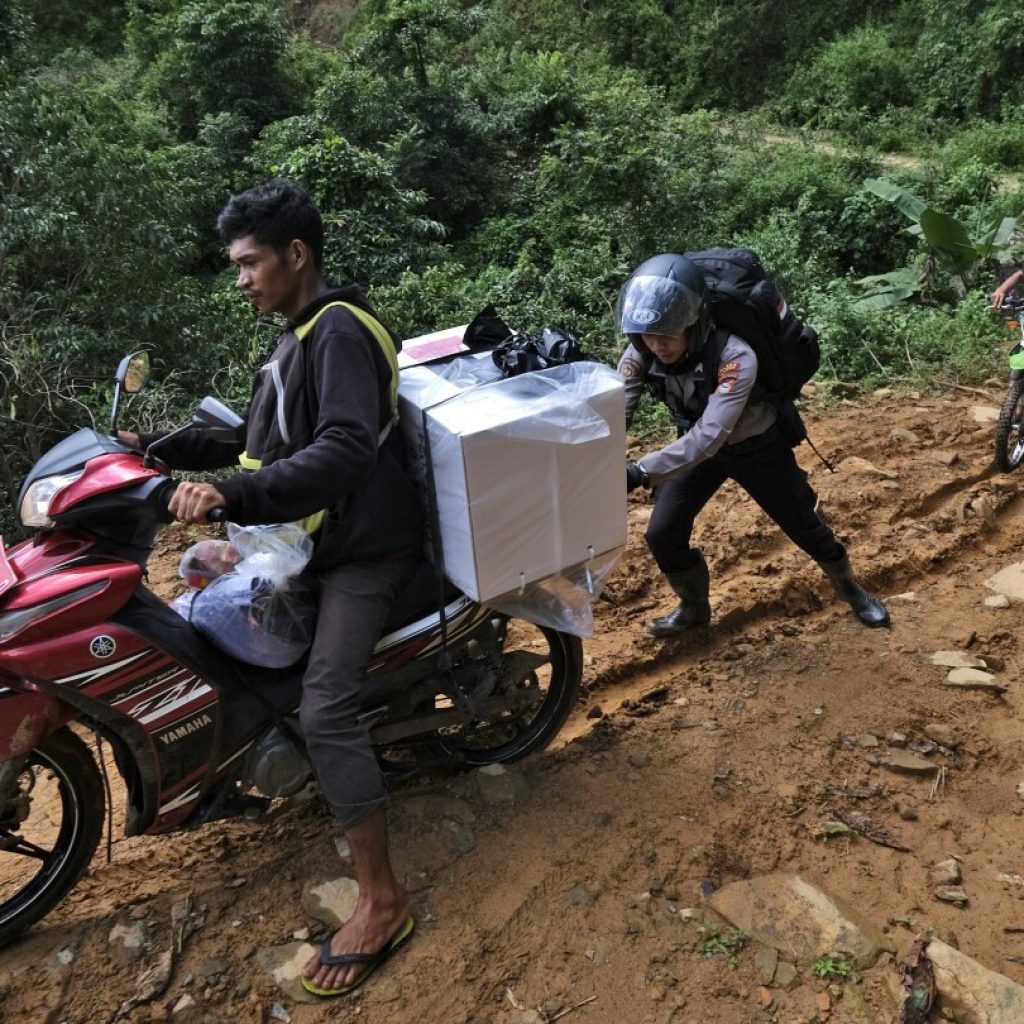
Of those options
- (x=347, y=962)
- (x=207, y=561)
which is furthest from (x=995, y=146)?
(x=347, y=962)

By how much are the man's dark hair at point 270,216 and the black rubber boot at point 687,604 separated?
2.39m

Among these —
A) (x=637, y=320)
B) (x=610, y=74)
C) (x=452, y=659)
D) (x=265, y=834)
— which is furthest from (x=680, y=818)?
(x=610, y=74)

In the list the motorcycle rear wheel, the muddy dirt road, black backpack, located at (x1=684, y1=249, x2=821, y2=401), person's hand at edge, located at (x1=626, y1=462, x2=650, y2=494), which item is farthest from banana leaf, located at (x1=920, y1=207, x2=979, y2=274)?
the motorcycle rear wheel

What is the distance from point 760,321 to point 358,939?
2504 millimetres

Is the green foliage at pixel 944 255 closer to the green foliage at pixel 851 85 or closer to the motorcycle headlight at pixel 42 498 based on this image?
the motorcycle headlight at pixel 42 498

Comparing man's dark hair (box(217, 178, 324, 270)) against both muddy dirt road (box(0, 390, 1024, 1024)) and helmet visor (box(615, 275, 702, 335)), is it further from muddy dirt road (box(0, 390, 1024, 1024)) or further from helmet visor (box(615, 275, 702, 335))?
muddy dirt road (box(0, 390, 1024, 1024))

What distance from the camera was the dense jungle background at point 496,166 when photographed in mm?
7789

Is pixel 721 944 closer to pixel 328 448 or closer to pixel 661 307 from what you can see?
pixel 328 448

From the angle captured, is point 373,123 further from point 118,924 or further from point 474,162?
point 118,924

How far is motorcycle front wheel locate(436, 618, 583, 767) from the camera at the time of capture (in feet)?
9.96

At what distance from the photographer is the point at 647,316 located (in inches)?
119

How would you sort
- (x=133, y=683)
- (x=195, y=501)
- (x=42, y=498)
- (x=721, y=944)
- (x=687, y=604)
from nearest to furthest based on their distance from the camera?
1. (x=195, y=501)
2. (x=42, y=498)
3. (x=133, y=683)
4. (x=721, y=944)
5. (x=687, y=604)

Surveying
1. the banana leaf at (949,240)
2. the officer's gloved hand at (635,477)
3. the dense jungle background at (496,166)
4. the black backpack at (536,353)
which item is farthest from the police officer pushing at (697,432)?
the banana leaf at (949,240)

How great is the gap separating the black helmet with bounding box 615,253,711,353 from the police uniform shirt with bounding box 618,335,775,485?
0.22m
